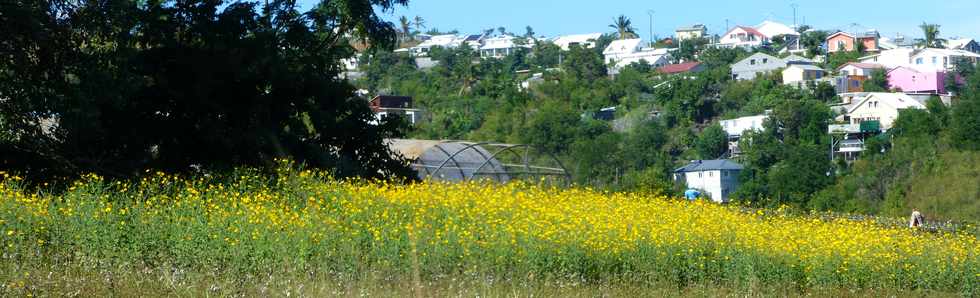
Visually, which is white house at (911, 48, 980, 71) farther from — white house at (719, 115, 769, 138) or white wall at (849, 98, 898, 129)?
white house at (719, 115, 769, 138)

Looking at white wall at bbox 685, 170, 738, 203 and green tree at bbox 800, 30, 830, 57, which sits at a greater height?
green tree at bbox 800, 30, 830, 57

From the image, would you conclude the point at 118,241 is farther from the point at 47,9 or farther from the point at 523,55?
the point at 523,55

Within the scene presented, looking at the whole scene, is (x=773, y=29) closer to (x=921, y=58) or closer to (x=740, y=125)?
(x=921, y=58)

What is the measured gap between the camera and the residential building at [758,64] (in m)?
95.1

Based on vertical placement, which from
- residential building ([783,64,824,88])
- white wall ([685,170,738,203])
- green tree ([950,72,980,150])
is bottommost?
white wall ([685,170,738,203])

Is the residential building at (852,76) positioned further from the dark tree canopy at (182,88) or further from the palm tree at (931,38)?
the dark tree canopy at (182,88)

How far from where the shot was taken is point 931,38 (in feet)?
392

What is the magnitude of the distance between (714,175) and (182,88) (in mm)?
44626

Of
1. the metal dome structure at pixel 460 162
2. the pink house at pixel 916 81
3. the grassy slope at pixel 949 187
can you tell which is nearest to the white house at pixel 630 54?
the pink house at pixel 916 81

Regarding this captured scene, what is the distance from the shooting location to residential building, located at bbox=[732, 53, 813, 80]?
95.1m

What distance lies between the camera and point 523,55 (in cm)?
11781

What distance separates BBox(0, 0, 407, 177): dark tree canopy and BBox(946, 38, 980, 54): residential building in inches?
4639

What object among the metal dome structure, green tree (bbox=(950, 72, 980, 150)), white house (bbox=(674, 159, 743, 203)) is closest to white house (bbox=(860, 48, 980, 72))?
green tree (bbox=(950, 72, 980, 150))

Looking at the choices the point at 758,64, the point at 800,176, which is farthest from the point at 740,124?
the point at 758,64
